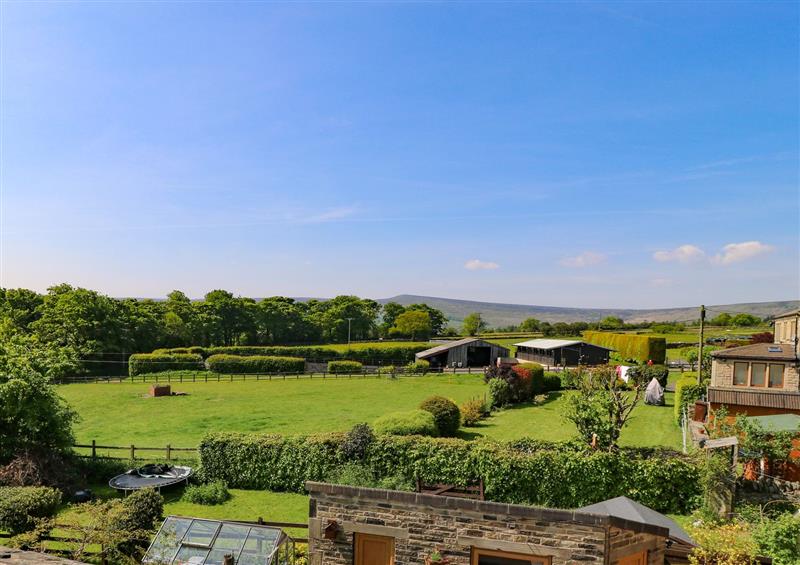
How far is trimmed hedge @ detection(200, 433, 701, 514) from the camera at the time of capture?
64.7ft

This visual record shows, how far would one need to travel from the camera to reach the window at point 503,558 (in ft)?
34.7

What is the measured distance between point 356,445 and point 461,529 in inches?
463

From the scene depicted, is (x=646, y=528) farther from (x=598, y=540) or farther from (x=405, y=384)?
(x=405, y=384)

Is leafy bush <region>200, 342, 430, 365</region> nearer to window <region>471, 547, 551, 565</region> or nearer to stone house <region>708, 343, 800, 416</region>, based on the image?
stone house <region>708, 343, 800, 416</region>

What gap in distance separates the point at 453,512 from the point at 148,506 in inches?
406

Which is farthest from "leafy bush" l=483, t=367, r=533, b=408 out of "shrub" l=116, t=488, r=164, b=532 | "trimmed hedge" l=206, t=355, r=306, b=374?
"trimmed hedge" l=206, t=355, r=306, b=374

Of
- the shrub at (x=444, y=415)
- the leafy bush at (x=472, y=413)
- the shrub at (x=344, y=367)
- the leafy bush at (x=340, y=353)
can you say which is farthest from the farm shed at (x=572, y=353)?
the shrub at (x=444, y=415)

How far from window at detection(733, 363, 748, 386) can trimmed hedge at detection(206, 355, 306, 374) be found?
155 feet

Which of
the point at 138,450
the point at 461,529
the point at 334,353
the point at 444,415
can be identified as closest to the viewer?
the point at 461,529

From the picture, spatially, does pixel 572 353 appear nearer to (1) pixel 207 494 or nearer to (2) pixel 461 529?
(1) pixel 207 494

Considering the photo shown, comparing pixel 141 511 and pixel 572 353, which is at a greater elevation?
pixel 572 353

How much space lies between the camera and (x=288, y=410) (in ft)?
126

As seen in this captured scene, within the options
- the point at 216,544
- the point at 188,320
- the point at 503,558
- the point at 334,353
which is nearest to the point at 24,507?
the point at 216,544

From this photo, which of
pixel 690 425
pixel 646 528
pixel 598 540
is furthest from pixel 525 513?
pixel 690 425
